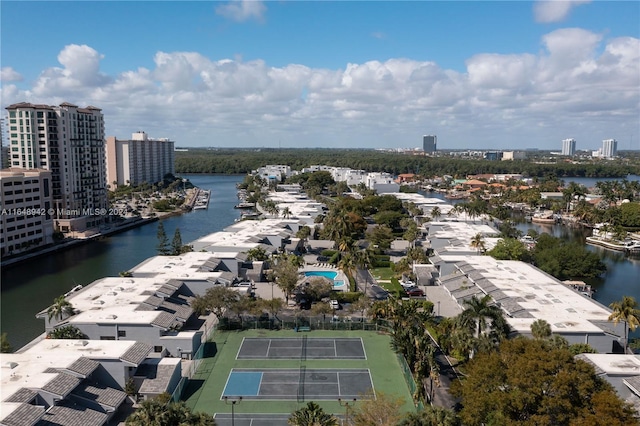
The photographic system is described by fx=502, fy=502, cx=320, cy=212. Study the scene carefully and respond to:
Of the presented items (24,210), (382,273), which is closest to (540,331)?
(382,273)

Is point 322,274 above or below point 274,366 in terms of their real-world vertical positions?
above

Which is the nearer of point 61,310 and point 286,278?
point 61,310

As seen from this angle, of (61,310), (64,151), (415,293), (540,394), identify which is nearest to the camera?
(540,394)

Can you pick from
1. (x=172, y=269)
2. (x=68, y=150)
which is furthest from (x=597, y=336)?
(x=68, y=150)

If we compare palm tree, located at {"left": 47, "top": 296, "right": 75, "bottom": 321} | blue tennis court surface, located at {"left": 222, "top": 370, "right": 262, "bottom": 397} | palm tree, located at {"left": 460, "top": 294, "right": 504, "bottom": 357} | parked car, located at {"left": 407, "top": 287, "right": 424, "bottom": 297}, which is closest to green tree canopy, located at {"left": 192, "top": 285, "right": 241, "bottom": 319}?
blue tennis court surface, located at {"left": 222, "top": 370, "right": 262, "bottom": 397}

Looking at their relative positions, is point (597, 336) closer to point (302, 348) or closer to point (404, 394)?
point (404, 394)

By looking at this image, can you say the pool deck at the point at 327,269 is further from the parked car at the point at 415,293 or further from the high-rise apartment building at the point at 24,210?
the high-rise apartment building at the point at 24,210

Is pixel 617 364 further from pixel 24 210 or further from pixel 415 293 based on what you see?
pixel 24 210
